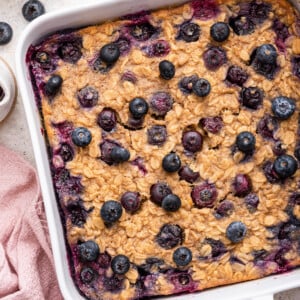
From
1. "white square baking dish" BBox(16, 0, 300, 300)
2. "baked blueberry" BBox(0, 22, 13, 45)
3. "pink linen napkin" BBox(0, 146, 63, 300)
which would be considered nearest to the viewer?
"white square baking dish" BBox(16, 0, 300, 300)

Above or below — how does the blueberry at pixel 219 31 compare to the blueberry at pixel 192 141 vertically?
above

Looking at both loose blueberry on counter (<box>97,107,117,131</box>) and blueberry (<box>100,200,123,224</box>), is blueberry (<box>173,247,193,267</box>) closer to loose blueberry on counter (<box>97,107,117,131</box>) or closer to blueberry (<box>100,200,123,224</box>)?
blueberry (<box>100,200,123,224</box>)

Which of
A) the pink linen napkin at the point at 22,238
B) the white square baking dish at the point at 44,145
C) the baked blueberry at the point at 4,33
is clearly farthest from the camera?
the baked blueberry at the point at 4,33

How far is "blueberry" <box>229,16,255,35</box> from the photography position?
2.26 m

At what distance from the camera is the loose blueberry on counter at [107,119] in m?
2.25

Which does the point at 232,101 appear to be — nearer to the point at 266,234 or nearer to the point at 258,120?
the point at 258,120

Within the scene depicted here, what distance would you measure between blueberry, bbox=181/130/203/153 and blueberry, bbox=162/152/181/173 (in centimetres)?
5

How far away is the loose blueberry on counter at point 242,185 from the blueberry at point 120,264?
1.23 ft

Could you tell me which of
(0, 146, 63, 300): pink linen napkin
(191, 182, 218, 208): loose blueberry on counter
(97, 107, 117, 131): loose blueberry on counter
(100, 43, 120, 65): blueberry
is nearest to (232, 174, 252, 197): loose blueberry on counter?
(191, 182, 218, 208): loose blueberry on counter

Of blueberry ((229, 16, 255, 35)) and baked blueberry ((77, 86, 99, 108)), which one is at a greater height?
blueberry ((229, 16, 255, 35))

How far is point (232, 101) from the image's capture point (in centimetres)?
225

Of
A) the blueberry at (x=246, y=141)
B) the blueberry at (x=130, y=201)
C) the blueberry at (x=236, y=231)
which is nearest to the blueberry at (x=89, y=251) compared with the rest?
the blueberry at (x=130, y=201)

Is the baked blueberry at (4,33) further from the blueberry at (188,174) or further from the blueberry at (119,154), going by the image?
the blueberry at (188,174)

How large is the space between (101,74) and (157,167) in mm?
320
